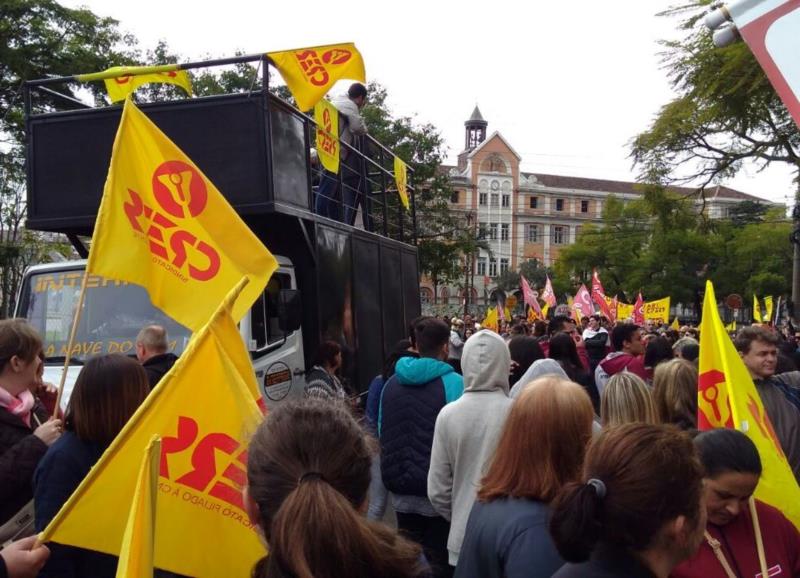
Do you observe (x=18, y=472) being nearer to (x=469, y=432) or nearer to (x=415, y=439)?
(x=469, y=432)

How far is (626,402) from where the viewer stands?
4.07 metres

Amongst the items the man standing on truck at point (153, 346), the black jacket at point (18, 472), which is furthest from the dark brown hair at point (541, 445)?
the man standing on truck at point (153, 346)

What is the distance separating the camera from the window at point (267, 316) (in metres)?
7.64

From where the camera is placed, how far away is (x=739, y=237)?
216 feet

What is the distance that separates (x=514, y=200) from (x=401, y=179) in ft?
280

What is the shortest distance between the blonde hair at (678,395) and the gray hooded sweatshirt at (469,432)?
2.49 ft

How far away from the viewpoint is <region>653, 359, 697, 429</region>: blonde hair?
427 centimetres

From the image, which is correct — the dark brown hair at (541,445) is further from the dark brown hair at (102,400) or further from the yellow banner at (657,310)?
the yellow banner at (657,310)

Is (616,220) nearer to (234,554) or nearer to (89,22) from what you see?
(89,22)

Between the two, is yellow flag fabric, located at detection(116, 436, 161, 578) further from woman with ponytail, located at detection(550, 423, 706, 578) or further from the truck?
the truck

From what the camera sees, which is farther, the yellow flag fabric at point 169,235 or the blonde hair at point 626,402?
the yellow flag fabric at point 169,235

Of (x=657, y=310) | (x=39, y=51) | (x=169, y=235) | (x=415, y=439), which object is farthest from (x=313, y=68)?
(x=657, y=310)

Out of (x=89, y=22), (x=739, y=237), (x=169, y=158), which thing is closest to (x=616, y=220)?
(x=739, y=237)

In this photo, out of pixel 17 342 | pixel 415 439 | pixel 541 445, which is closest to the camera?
pixel 541 445
